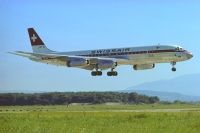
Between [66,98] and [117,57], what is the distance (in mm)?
81373

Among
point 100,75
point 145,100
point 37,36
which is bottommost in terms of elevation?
point 145,100

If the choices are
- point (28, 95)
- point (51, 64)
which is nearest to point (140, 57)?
point (51, 64)

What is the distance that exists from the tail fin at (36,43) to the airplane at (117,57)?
11.6m

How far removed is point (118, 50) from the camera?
294 ft

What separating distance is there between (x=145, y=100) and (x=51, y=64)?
293 ft

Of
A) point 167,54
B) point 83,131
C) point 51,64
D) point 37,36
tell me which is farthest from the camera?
point 37,36

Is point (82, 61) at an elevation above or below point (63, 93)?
above

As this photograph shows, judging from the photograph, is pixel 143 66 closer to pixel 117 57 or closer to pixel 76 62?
pixel 117 57

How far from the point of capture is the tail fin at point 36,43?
107938mm

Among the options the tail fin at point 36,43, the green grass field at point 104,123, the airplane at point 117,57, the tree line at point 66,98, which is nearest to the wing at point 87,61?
the airplane at point 117,57

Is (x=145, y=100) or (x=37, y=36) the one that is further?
(x=145, y=100)

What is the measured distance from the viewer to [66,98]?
16838 centimetres

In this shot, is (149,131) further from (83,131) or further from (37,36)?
(37,36)

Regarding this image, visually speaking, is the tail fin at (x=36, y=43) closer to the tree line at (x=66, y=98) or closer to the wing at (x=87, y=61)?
the wing at (x=87, y=61)
